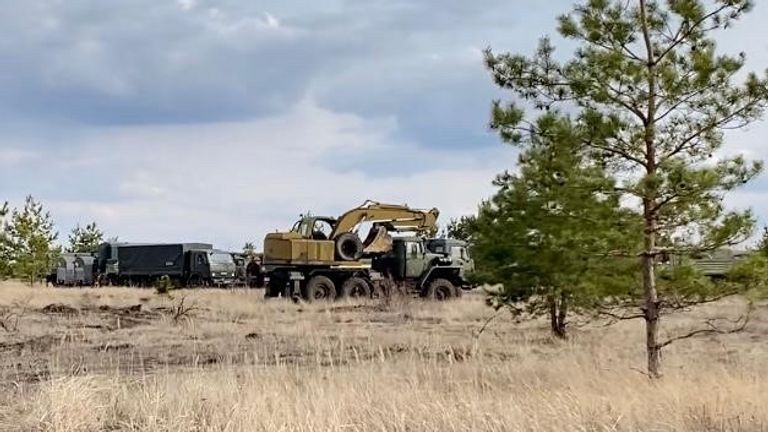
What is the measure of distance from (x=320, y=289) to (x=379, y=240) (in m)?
2.77

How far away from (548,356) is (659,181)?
169 inches

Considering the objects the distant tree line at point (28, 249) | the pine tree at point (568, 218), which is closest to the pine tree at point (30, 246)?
the distant tree line at point (28, 249)

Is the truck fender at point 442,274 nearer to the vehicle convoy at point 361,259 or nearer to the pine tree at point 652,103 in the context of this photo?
the vehicle convoy at point 361,259

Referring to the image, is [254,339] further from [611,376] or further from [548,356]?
[611,376]

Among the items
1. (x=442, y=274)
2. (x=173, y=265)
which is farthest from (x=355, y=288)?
(x=173, y=265)

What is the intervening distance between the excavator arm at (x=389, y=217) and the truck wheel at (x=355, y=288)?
1.44 metres

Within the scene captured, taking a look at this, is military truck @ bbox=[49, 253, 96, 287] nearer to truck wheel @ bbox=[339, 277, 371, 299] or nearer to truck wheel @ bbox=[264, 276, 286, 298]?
truck wheel @ bbox=[264, 276, 286, 298]

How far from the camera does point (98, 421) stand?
6.90m

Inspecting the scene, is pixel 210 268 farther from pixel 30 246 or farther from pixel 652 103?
pixel 652 103

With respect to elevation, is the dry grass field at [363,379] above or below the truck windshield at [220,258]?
below

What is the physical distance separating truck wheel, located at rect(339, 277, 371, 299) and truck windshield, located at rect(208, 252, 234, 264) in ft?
47.6

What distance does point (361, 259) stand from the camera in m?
28.6

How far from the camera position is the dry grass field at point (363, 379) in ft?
21.8

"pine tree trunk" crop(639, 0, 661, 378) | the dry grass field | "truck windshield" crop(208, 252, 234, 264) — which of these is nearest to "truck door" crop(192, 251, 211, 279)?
"truck windshield" crop(208, 252, 234, 264)
